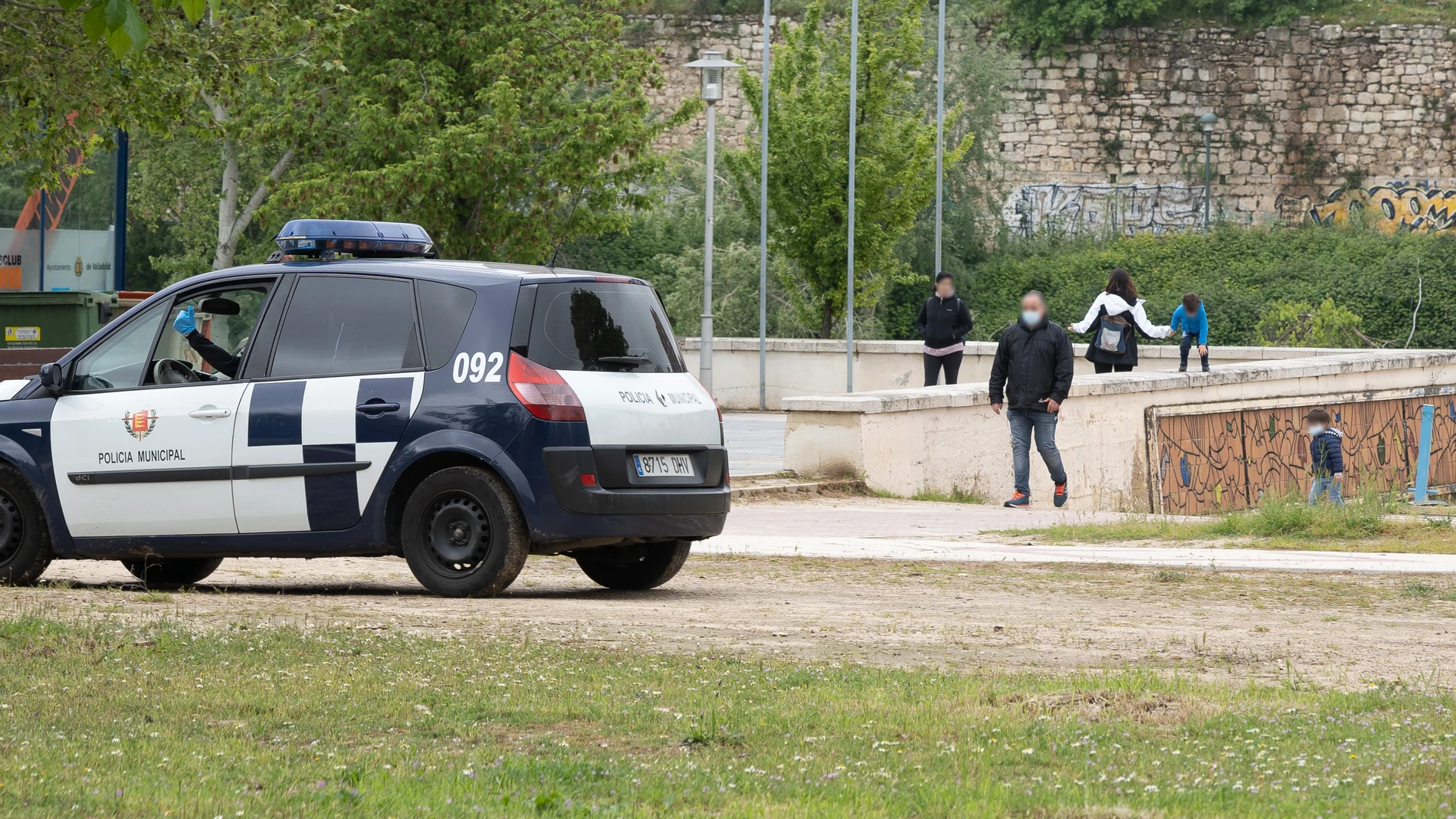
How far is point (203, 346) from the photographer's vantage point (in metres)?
9.68

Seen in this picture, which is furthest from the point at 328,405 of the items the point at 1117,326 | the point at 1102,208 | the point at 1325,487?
the point at 1102,208

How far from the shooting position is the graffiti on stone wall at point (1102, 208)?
47062mm

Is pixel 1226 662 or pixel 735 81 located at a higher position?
pixel 735 81

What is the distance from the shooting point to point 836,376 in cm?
2753

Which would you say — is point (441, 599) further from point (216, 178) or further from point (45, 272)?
point (216, 178)

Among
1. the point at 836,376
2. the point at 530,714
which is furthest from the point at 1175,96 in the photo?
Answer: the point at 530,714

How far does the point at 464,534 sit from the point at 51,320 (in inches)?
529

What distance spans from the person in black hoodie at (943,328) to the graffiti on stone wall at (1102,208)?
25286 millimetres

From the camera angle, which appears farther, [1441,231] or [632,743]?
[1441,231]

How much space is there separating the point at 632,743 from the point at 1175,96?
1741 inches

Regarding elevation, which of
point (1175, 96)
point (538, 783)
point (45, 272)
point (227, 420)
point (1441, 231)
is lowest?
point (538, 783)

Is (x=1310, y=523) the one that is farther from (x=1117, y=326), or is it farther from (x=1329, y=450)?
(x=1117, y=326)

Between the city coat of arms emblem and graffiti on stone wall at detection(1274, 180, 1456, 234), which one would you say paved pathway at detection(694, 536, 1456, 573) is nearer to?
the city coat of arms emblem

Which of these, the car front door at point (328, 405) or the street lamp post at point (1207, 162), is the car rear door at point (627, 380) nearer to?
the car front door at point (328, 405)
